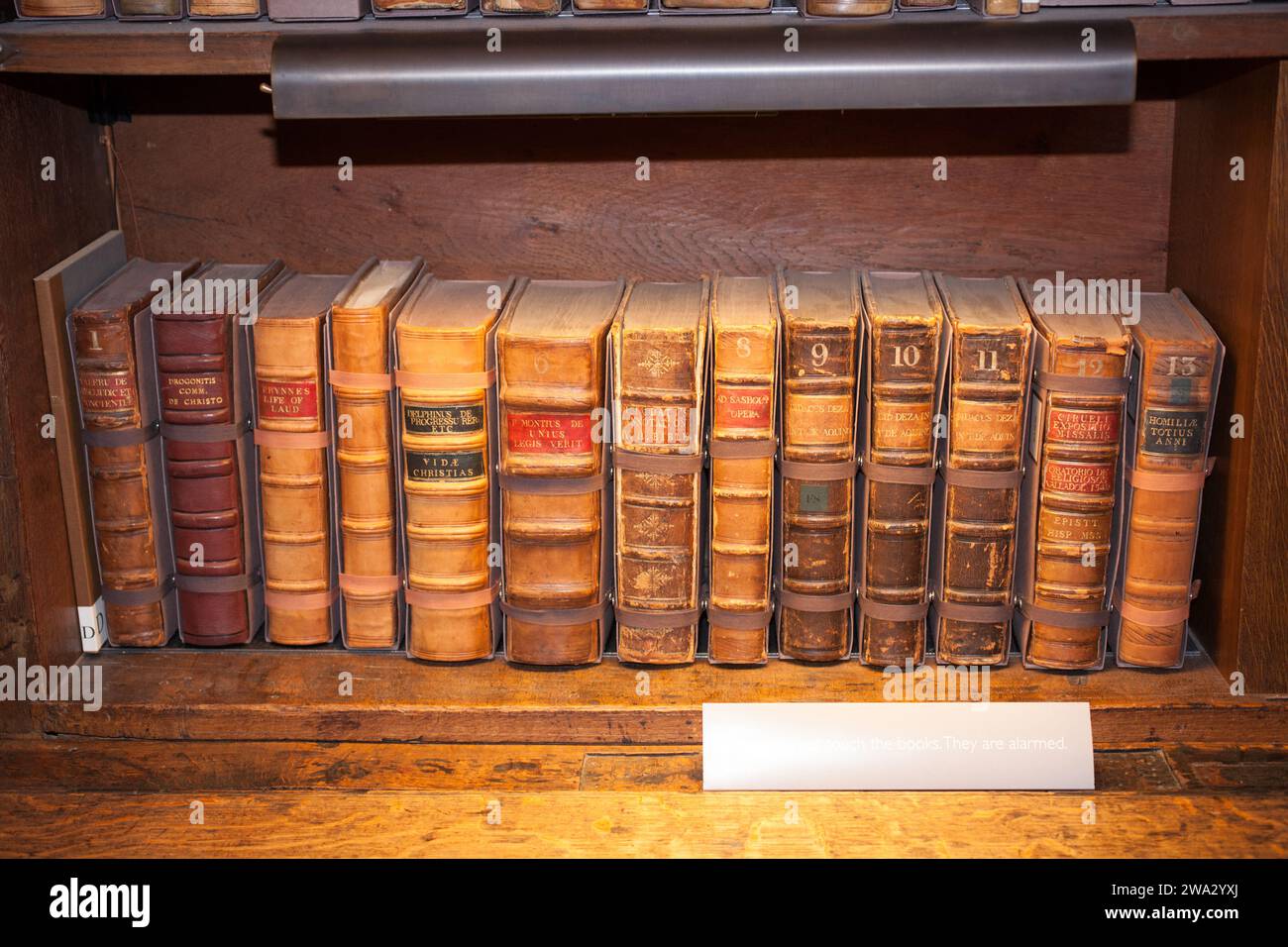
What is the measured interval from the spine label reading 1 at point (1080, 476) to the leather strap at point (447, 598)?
77 centimetres

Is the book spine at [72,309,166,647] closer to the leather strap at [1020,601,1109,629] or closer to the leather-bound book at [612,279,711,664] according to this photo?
the leather-bound book at [612,279,711,664]

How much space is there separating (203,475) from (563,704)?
582 mm

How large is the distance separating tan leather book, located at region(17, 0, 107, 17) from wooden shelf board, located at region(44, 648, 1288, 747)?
874 millimetres

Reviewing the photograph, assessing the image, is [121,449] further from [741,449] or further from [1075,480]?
[1075,480]

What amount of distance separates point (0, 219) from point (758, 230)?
1.04 meters

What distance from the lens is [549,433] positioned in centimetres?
179

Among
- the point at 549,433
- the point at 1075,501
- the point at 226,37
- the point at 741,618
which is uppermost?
the point at 226,37

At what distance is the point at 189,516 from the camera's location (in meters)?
Answer: 1.90

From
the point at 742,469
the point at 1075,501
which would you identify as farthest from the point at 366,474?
the point at 1075,501

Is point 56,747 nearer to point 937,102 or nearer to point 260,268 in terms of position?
point 260,268

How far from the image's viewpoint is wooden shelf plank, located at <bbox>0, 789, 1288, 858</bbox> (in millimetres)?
1480

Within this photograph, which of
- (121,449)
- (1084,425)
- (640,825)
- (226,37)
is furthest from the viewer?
(121,449)

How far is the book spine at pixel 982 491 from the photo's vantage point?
5.74 ft

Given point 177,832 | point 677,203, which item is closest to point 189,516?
point 177,832
